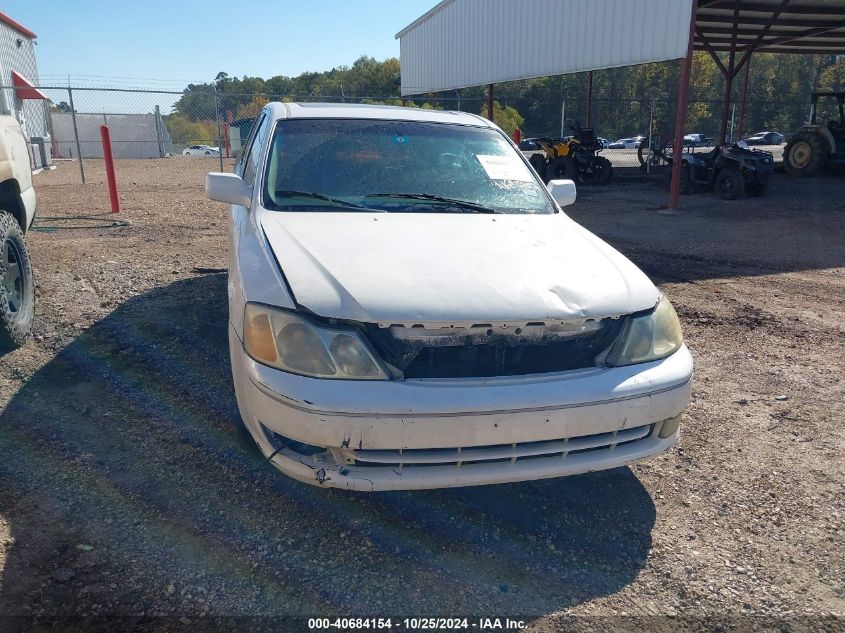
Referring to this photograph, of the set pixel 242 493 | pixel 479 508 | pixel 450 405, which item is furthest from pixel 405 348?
pixel 242 493

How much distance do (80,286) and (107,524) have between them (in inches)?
151

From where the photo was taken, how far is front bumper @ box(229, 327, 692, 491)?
2.22 meters

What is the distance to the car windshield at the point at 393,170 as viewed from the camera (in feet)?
11.3

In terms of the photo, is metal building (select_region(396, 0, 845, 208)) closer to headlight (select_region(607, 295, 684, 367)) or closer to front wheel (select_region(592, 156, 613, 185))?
front wheel (select_region(592, 156, 613, 185))

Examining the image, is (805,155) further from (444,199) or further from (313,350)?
(313,350)

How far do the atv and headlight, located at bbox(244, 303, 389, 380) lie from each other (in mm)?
12936

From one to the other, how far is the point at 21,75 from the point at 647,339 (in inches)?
1035

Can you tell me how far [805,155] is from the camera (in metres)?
17.2

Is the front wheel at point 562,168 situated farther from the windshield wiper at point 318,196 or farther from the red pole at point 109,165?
the windshield wiper at point 318,196

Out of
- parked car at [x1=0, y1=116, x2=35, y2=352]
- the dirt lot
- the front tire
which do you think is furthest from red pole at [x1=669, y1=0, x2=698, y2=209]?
parked car at [x1=0, y1=116, x2=35, y2=352]

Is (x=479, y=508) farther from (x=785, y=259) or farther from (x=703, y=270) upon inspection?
(x=785, y=259)

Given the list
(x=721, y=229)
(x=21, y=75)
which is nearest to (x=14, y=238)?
(x=721, y=229)

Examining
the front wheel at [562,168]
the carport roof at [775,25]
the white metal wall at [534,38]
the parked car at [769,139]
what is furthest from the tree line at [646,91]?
the front wheel at [562,168]

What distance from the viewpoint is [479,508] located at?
9.14ft
